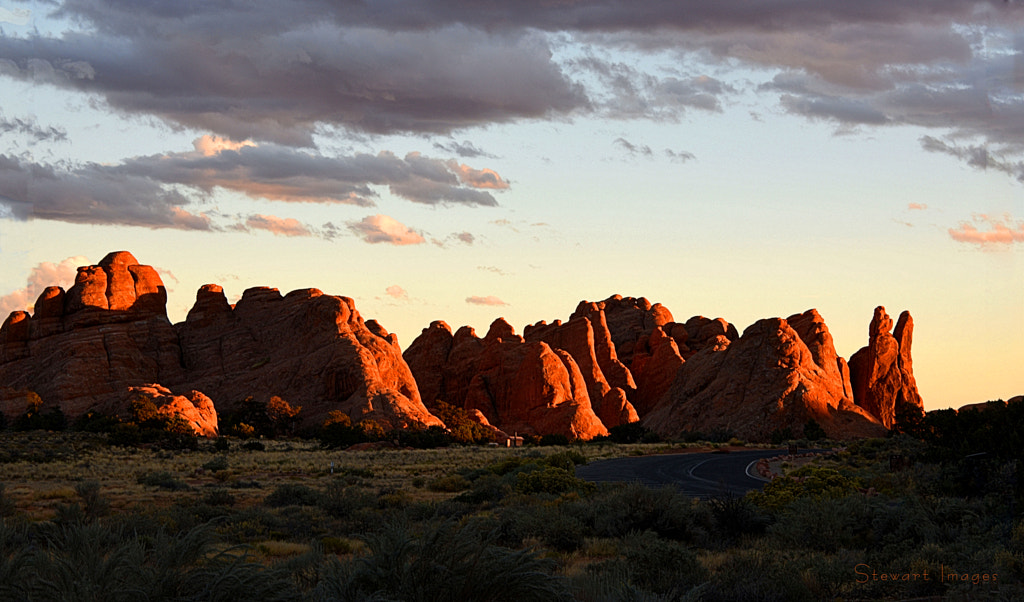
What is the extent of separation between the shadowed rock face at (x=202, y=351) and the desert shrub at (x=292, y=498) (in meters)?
54.5

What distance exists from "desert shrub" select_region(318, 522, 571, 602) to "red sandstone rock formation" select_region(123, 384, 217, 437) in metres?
64.4

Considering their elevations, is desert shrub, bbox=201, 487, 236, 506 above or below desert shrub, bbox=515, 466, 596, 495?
above

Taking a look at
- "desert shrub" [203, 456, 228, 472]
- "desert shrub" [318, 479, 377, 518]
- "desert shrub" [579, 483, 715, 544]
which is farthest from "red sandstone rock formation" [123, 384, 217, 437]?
"desert shrub" [579, 483, 715, 544]

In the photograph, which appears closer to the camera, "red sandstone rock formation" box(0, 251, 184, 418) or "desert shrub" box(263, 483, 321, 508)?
"desert shrub" box(263, 483, 321, 508)

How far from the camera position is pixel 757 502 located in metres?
21.2

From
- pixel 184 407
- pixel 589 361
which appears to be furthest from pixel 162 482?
pixel 589 361

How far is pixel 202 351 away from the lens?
103 meters

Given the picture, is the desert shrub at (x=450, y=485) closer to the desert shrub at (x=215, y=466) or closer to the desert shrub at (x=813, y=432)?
the desert shrub at (x=215, y=466)

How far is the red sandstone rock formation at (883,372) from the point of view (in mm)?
102062

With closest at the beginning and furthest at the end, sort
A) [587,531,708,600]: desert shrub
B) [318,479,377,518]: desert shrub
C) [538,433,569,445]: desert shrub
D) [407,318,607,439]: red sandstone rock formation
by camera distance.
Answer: [587,531,708,600]: desert shrub → [318,479,377,518]: desert shrub → [538,433,569,445]: desert shrub → [407,318,607,439]: red sandstone rock formation

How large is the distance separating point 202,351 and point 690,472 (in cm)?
7761

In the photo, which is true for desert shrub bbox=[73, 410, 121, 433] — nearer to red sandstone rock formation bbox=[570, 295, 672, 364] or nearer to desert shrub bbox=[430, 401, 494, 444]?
desert shrub bbox=[430, 401, 494, 444]

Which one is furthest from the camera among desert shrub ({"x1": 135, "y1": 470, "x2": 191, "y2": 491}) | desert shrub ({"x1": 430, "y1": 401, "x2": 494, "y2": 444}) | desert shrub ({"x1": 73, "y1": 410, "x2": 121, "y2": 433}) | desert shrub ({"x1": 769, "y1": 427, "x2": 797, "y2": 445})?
desert shrub ({"x1": 430, "y1": 401, "x2": 494, "y2": 444})

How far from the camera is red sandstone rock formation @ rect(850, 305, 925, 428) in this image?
102 meters
